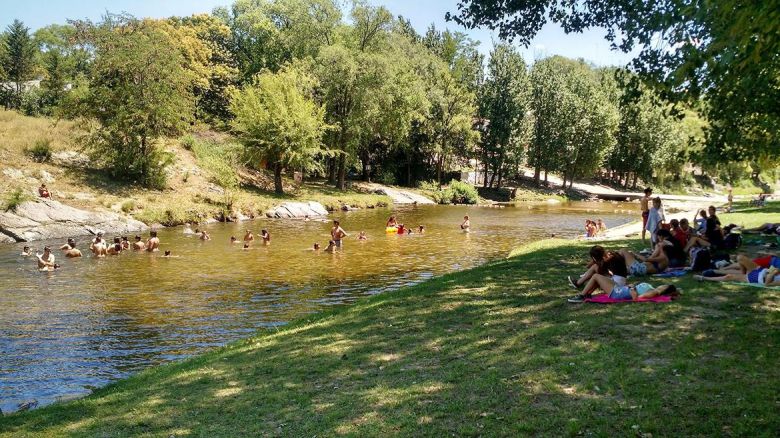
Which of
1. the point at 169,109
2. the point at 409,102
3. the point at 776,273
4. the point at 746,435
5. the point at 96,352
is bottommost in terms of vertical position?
the point at 96,352

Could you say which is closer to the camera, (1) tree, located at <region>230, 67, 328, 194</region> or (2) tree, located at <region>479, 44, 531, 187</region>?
(1) tree, located at <region>230, 67, 328, 194</region>

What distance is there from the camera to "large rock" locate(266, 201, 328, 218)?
148ft

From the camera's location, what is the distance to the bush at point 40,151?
1598 inches

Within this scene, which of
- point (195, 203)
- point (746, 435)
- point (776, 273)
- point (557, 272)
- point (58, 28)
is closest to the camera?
point (746, 435)

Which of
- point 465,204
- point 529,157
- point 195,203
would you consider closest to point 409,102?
point 465,204

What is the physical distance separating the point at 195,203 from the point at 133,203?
5.17 m

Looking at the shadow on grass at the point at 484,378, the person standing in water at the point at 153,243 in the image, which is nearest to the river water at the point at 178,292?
the person standing in water at the point at 153,243

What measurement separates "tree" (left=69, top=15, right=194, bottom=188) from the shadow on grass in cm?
3586

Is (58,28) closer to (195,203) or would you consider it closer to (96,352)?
(195,203)

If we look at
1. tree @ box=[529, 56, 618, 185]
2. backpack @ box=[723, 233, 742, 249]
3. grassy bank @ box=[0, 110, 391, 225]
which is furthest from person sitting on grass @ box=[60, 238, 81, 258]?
tree @ box=[529, 56, 618, 185]

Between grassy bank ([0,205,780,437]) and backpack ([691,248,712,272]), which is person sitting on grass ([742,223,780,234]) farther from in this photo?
grassy bank ([0,205,780,437])

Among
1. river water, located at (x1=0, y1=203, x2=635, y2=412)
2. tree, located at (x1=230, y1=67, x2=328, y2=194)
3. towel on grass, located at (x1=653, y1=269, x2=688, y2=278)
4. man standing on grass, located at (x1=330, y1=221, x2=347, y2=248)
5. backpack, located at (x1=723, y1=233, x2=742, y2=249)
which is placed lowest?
river water, located at (x1=0, y1=203, x2=635, y2=412)

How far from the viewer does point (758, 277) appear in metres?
11.7

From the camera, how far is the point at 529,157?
75438mm
